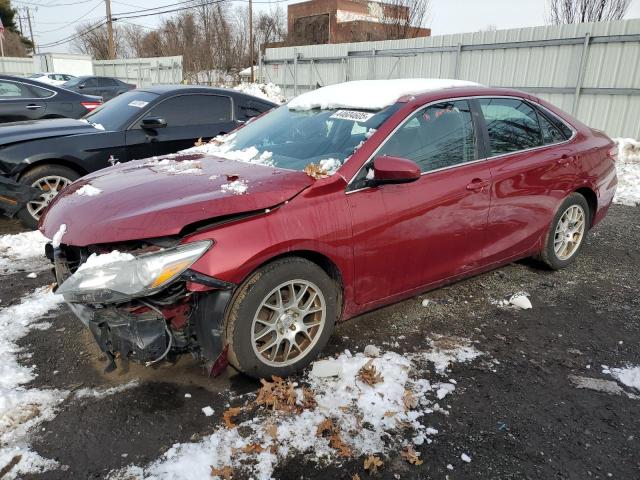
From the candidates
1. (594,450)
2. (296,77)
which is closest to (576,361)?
(594,450)

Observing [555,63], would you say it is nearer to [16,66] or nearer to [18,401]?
[18,401]

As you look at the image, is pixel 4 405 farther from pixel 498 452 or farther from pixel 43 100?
pixel 43 100

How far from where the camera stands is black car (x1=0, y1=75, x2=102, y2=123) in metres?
8.02

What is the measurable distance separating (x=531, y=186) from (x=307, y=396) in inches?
101

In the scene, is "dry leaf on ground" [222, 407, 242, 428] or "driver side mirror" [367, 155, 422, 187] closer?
"dry leaf on ground" [222, 407, 242, 428]

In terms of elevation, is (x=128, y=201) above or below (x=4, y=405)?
above

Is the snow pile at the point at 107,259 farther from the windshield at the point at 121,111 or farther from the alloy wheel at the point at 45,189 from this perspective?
the windshield at the point at 121,111

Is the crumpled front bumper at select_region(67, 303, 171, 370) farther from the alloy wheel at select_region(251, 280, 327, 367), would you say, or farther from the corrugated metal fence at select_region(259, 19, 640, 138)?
the corrugated metal fence at select_region(259, 19, 640, 138)

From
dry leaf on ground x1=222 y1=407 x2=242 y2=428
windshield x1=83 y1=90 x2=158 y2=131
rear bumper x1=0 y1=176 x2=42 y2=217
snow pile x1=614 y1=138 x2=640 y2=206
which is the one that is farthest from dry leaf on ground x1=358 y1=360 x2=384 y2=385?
snow pile x1=614 y1=138 x2=640 y2=206

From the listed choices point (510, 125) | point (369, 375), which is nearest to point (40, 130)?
point (369, 375)

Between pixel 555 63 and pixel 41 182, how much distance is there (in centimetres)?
1133

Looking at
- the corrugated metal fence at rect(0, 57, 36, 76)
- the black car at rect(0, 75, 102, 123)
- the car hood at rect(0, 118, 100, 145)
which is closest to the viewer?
the car hood at rect(0, 118, 100, 145)

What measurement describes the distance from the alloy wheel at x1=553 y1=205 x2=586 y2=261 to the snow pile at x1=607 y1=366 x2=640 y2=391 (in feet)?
5.41

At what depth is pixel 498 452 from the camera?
7.91ft
